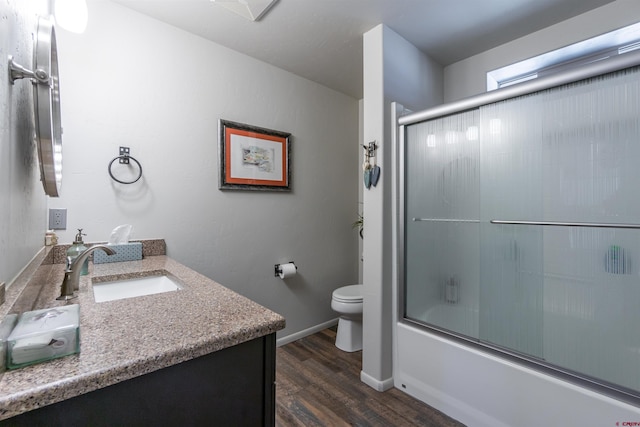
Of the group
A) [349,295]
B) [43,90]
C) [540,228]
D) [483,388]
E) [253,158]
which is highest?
[253,158]

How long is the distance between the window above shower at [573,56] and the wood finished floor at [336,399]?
223cm

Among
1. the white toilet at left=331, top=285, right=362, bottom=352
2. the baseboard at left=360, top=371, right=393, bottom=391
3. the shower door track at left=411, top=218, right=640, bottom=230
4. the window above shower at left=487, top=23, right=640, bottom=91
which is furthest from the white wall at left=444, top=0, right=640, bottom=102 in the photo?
the baseboard at left=360, top=371, right=393, bottom=391

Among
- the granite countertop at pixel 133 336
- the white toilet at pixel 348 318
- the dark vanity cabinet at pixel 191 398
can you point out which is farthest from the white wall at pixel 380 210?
the dark vanity cabinet at pixel 191 398

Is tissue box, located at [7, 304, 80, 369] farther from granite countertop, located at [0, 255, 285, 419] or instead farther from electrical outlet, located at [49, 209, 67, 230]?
electrical outlet, located at [49, 209, 67, 230]

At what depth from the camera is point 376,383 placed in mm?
1863

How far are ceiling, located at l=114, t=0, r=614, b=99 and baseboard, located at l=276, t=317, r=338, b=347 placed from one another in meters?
2.36

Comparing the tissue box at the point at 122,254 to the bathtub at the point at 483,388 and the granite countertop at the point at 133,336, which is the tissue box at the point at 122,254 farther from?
the bathtub at the point at 483,388

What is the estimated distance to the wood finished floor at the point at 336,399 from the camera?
62.3 inches

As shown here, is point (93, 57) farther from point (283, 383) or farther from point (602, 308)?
point (602, 308)

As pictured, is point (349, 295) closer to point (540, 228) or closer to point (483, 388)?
point (483, 388)

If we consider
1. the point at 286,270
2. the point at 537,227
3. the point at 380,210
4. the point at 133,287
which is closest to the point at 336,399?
the point at 286,270

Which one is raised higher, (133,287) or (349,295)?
(133,287)

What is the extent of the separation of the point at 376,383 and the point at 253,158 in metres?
1.85

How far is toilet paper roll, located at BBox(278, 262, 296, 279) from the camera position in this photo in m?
2.43
